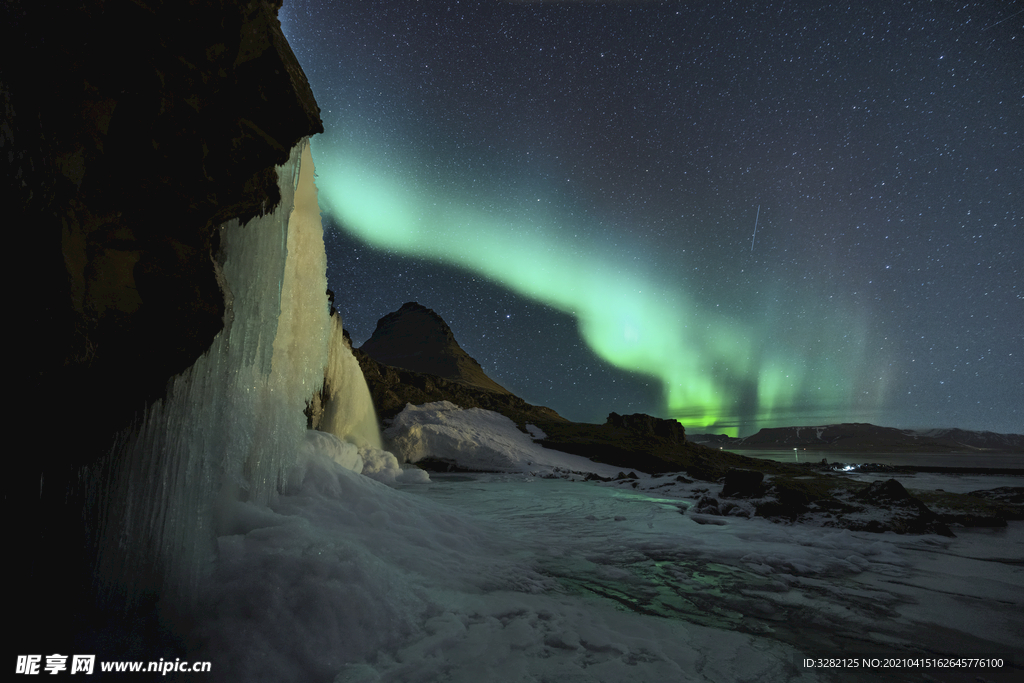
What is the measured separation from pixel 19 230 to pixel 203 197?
1.02 metres

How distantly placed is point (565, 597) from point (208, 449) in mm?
3801

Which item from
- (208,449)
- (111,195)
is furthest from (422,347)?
(111,195)

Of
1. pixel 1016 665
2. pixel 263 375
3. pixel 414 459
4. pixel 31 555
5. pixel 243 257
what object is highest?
pixel 243 257

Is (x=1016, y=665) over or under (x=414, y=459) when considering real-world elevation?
over

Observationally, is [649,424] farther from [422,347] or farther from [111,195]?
[422,347]

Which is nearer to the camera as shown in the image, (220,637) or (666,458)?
(220,637)

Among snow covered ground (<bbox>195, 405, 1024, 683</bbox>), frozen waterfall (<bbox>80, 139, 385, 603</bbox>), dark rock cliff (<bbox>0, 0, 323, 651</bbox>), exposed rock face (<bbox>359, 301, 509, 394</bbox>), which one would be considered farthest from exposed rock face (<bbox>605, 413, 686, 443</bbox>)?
exposed rock face (<bbox>359, 301, 509, 394</bbox>)

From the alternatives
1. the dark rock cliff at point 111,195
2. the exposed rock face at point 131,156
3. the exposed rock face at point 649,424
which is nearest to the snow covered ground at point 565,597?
the dark rock cliff at point 111,195

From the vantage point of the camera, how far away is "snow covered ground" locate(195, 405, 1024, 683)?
111 inches

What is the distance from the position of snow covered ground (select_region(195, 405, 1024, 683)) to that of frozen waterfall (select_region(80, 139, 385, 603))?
0.34 meters

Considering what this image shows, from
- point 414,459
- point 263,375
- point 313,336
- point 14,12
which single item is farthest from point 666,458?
point 14,12

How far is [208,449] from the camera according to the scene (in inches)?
153

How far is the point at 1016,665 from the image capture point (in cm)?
301

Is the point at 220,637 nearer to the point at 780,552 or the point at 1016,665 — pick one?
the point at 1016,665
